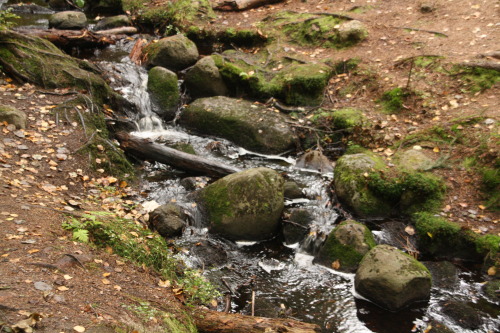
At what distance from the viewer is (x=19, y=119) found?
21.0 ft

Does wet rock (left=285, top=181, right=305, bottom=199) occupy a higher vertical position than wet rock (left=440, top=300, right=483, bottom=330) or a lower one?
higher

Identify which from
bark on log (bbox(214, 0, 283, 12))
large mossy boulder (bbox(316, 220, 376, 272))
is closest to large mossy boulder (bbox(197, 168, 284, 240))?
large mossy boulder (bbox(316, 220, 376, 272))

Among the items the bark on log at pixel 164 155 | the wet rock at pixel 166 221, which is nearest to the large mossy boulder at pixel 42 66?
the bark on log at pixel 164 155

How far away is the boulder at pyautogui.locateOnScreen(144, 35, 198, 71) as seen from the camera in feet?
35.1

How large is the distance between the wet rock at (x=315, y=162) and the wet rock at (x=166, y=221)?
3169mm

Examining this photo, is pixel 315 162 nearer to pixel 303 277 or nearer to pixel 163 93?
pixel 303 277

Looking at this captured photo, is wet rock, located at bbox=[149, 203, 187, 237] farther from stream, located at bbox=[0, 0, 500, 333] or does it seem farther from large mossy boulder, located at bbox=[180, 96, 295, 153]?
large mossy boulder, located at bbox=[180, 96, 295, 153]

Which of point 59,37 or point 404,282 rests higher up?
point 59,37

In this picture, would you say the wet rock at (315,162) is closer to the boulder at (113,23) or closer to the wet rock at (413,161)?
the wet rock at (413,161)

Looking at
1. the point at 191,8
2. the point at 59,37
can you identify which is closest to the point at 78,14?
the point at 59,37

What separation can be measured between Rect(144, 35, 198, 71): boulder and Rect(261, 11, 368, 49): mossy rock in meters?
2.68

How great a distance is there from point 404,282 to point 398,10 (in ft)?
29.4

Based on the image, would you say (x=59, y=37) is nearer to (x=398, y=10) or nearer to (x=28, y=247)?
(x=28, y=247)

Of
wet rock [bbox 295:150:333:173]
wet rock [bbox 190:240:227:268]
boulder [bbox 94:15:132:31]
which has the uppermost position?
boulder [bbox 94:15:132:31]
